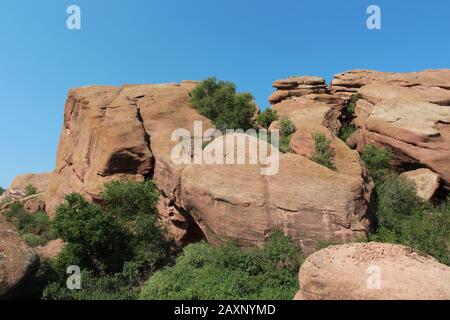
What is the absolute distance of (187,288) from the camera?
1180 centimetres

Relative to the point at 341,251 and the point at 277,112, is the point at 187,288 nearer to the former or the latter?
the point at 341,251

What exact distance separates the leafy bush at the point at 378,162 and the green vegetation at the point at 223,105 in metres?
7.68

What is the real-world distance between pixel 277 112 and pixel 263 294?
19702 mm

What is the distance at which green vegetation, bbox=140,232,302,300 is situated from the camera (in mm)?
11586

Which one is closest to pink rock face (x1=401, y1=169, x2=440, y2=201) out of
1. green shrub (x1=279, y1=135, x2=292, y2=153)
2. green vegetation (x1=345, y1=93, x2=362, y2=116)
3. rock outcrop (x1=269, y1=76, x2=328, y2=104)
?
green shrub (x1=279, y1=135, x2=292, y2=153)

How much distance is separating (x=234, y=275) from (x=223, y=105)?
12.9m

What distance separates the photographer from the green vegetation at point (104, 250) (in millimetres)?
13391

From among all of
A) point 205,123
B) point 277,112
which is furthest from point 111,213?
point 277,112

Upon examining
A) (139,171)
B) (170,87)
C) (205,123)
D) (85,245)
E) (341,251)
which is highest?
(170,87)

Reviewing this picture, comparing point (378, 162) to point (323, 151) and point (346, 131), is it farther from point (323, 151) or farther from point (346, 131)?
point (346, 131)

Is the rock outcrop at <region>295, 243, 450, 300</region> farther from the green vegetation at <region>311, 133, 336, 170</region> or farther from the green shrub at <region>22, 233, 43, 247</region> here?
the green shrub at <region>22, 233, 43, 247</region>

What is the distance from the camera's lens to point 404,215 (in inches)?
648

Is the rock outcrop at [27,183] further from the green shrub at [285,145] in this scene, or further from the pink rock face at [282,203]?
the pink rock face at [282,203]

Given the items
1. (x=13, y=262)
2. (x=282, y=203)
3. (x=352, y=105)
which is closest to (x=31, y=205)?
(x=13, y=262)
